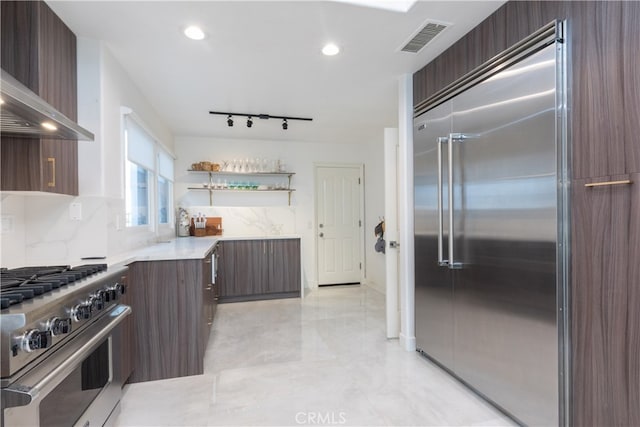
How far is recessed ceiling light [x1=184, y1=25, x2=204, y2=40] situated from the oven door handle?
178 centimetres

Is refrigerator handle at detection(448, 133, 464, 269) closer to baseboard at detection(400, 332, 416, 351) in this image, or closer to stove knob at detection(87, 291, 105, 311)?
baseboard at detection(400, 332, 416, 351)

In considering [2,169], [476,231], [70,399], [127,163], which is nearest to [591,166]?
[476,231]

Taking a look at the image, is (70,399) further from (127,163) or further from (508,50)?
(508,50)

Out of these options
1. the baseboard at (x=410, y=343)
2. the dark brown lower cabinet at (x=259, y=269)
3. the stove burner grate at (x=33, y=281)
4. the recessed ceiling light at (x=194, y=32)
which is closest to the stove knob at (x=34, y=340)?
the stove burner grate at (x=33, y=281)

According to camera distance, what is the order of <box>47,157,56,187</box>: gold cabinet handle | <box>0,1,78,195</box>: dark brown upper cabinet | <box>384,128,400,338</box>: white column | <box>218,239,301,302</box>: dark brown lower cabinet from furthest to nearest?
1. <box>218,239,301,302</box>: dark brown lower cabinet
2. <box>384,128,400,338</box>: white column
3. <box>47,157,56,187</box>: gold cabinet handle
4. <box>0,1,78,195</box>: dark brown upper cabinet

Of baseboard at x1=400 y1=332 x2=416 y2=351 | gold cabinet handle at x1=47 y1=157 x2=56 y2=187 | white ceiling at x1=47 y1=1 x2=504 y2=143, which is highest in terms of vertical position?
white ceiling at x1=47 y1=1 x2=504 y2=143

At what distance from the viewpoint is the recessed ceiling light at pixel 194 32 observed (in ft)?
6.70

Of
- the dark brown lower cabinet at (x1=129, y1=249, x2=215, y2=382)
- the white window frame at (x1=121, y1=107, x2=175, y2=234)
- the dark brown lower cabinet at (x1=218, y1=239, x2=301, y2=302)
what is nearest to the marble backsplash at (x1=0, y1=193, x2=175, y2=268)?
the dark brown lower cabinet at (x1=129, y1=249, x2=215, y2=382)

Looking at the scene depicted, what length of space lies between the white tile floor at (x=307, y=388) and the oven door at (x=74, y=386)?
46 centimetres

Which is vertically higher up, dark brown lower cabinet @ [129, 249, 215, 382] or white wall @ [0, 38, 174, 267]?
white wall @ [0, 38, 174, 267]

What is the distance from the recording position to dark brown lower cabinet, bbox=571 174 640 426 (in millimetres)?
1294

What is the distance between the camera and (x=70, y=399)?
129 cm

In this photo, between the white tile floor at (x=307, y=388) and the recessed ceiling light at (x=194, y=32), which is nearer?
the white tile floor at (x=307, y=388)

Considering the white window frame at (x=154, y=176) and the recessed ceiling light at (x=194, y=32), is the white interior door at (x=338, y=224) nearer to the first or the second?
the white window frame at (x=154, y=176)
